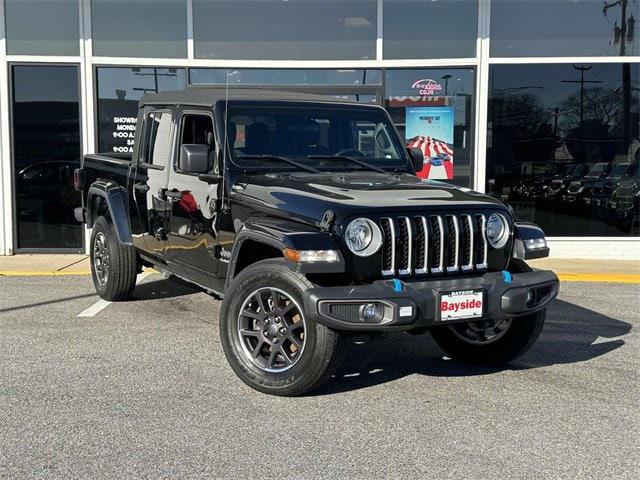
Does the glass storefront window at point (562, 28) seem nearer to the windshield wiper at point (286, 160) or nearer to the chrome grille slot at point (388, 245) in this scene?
the windshield wiper at point (286, 160)

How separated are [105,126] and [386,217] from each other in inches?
281

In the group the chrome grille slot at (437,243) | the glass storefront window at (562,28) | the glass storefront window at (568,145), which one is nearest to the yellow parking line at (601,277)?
the glass storefront window at (568,145)

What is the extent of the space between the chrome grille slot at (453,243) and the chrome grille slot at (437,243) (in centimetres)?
6

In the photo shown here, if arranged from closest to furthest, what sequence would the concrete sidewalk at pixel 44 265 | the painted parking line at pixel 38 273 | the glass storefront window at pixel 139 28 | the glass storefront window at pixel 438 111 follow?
the painted parking line at pixel 38 273
the concrete sidewalk at pixel 44 265
the glass storefront window at pixel 139 28
the glass storefront window at pixel 438 111

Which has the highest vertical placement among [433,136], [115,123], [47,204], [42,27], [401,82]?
[42,27]

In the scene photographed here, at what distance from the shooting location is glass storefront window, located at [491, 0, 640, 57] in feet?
33.8

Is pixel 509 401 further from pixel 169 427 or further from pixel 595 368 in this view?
pixel 169 427

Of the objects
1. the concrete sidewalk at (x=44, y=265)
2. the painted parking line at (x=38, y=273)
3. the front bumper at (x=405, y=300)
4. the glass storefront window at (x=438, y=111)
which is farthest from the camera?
the glass storefront window at (x=438, y=111)

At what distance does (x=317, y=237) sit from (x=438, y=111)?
22.3 ft

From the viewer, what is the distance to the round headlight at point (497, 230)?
469cm

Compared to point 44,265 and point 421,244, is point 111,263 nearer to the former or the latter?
point 44,265

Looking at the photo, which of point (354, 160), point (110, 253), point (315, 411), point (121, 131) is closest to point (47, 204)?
point (121, 131)

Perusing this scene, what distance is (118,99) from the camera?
34.1 ft

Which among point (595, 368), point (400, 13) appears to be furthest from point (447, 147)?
point (595, 368)
